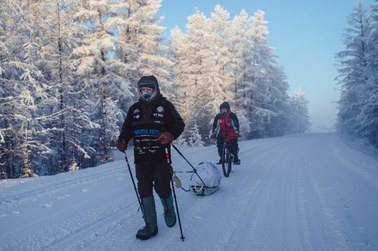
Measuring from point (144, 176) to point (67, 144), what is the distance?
16748mm

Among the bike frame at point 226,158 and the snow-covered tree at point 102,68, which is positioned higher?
the snow-covered tree at point 102,68

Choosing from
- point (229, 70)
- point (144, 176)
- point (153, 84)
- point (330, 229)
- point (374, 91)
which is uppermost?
point (229, 70)

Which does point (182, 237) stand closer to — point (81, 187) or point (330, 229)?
point (330, 229)

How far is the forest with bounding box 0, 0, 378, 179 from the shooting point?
1424cm

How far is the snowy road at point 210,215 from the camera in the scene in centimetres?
455

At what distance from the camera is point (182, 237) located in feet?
15.2

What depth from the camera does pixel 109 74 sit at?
2116 centimetres

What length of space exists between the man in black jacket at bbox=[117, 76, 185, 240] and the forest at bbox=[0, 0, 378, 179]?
908cm

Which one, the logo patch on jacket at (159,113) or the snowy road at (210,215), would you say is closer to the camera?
the snowy road at (210,215)

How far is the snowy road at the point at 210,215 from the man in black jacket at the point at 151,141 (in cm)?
59

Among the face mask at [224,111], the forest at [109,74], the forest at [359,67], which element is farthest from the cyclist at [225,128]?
the forest at [359,67]

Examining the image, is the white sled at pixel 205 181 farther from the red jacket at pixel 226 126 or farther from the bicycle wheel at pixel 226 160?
the red jacket at pixel 226 126

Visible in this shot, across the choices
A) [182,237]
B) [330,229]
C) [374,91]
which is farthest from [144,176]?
[374,91]

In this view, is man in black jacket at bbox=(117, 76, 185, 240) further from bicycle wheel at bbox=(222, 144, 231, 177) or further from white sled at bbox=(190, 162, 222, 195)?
bicycle wheel at bbox=(222, 144, 231, 177)
